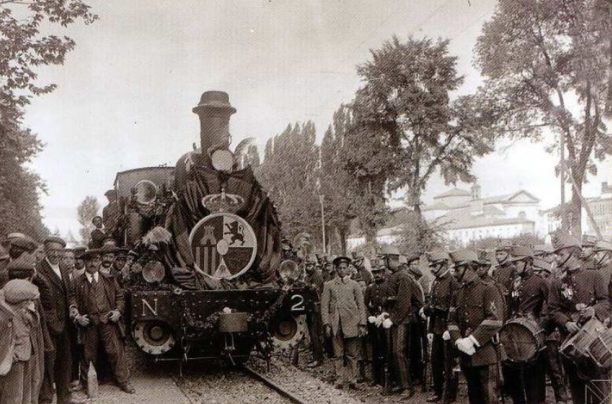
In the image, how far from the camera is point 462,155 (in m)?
34.3

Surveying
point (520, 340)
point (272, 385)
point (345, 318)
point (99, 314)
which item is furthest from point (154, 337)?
point (520, 340)

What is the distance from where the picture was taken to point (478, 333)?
5957 millimetres

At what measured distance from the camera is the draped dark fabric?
8.90 metres

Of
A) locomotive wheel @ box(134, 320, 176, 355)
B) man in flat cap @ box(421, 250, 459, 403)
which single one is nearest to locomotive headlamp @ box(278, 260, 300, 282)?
locomotive wheel @ box(134, 320, 176, 355)

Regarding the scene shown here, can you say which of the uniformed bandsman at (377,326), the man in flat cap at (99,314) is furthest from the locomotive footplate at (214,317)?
the uniformed bandsman at (377,326)

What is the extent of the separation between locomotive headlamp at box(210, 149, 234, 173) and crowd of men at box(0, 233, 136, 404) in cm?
178

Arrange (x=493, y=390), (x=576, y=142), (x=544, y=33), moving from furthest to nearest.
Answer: (x=576, y=142), (x=544, y=33), (x=493, y=390)

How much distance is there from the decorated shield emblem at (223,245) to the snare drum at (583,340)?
15.5 feet

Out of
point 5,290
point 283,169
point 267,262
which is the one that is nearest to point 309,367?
point 267,262

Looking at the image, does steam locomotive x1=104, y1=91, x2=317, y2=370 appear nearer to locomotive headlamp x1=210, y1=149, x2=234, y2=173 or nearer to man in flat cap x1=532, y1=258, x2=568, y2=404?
locomotive headlamp x1=210, y1=149, x2=234, y2=173

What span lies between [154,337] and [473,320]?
4.48m

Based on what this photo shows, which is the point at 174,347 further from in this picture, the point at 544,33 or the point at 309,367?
the point at 544,33

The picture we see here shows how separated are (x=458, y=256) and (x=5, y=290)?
4.35 metres

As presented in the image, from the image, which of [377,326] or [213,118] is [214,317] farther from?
[213,118]
